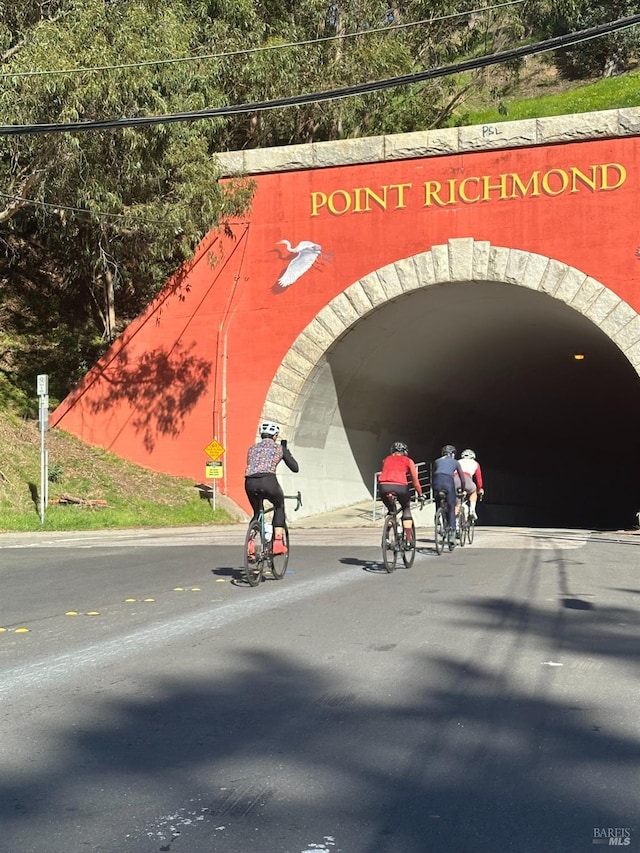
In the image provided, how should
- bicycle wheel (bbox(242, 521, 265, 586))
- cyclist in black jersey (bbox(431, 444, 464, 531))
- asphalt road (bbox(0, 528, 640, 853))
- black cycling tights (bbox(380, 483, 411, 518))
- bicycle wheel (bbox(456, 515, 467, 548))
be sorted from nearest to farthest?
asphalt road (bbox(0, 528, 640, 853))
bicycle wheel (bbox(242, 521, 265, 586))
black cycling tights (bbox(380, 483, 411, 518))
cyclist in black jersey (bbox(431, 444, 464, 531))
bicycle wheel (bbox(456, 515, 467, 548))

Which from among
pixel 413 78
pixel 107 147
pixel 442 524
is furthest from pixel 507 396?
pixel 413 78

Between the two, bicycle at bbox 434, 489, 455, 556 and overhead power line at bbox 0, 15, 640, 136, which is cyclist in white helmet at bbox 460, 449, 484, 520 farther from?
overhead power line at bbox 0, 15, 640, 136

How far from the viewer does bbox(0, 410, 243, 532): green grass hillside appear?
19062mm

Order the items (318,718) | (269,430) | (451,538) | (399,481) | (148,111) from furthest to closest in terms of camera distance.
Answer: (148,111)
(451,538)
(399,481)
(269,430)
(318,718)

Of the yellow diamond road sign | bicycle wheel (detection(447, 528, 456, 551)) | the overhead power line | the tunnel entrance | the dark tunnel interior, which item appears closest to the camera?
the overhead power line

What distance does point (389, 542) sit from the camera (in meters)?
12.0

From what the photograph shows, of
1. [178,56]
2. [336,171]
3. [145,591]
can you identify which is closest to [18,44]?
[178,56]

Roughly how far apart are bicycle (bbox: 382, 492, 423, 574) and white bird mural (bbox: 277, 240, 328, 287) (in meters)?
10.5

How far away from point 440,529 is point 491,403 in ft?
55.1

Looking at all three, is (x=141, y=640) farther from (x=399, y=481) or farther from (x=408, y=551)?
(x=408, y=551)

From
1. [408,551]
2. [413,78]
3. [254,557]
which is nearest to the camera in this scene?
[254,557]

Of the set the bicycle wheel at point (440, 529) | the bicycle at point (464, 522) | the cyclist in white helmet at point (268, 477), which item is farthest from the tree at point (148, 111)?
the cyclist in white helmet at point (268, 477)

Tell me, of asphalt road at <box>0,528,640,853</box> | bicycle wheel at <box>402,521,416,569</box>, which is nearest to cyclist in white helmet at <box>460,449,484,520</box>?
bicycle wheel at <box>402,521,416,569</box>

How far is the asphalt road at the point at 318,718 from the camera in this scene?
12.2 ft
